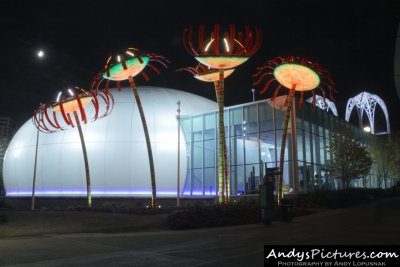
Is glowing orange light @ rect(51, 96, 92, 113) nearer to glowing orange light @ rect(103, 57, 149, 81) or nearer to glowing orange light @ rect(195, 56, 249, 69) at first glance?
glowing orange light @ rect(103, 57, 149, 81)

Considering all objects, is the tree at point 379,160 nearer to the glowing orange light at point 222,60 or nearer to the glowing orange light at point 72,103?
the glowing orange light at point 222,60

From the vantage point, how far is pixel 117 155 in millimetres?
38688

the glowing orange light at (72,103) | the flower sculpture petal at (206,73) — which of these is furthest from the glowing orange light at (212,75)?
the glowing orange light at (72,103)

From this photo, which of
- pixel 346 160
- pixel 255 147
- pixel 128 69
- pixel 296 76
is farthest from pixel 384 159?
pixel 128 69

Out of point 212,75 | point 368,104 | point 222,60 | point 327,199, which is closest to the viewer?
point 222,60

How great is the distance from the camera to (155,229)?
64.2ft

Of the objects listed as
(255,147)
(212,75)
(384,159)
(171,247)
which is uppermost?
(212,75)

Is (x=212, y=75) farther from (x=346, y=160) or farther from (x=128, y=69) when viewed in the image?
(x=346, y=160)

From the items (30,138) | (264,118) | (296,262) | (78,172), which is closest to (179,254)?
(296,262)

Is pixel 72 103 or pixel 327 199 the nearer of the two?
pixel 327 199

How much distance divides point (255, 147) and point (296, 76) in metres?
9.85

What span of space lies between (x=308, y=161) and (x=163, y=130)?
44.3 feet

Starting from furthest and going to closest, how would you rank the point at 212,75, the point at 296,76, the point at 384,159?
the point at 384,159 < the point at 212,75 < the point at 296,76

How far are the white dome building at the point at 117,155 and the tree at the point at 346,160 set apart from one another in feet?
45.4
